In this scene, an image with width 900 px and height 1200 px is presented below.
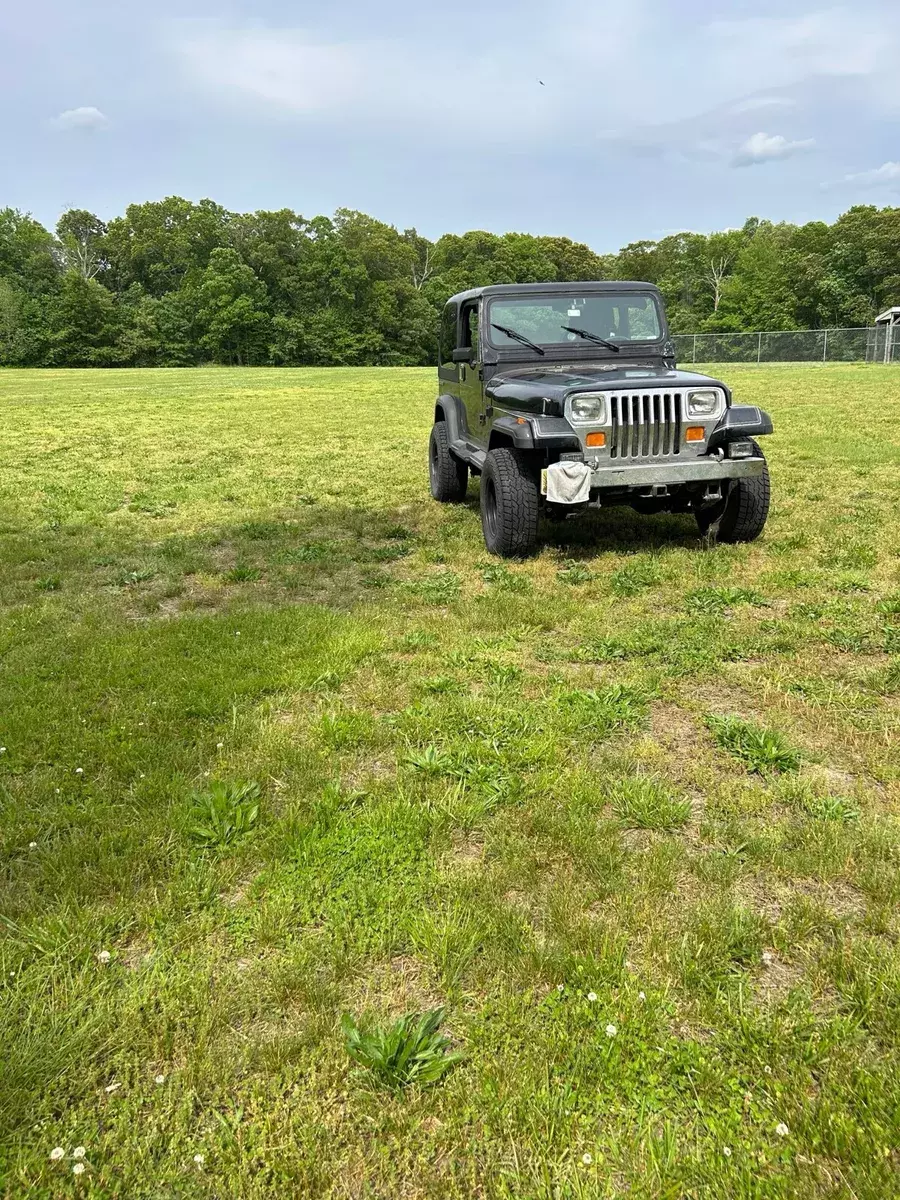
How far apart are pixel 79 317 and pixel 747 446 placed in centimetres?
6583

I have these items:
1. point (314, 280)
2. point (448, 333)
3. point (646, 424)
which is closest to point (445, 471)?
point (448, 333)

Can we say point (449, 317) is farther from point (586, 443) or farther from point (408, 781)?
point (408, 781)

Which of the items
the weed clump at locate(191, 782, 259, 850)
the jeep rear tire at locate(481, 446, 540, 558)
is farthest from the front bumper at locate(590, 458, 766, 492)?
the weed clump at locate(191, 782, 259, 850)

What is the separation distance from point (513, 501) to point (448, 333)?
2.90m

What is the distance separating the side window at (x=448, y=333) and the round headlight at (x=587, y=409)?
7.78ft

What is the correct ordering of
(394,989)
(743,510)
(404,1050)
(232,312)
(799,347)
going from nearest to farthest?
(404,1050)
(394,989)
(743,510)
(799,347)
(232,312)

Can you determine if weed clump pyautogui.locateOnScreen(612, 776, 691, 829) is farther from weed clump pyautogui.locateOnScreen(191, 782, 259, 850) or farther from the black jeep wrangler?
the black jeep wrangler

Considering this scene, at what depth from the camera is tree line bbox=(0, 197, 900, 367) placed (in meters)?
58.7

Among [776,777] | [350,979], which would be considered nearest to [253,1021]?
[350,979]

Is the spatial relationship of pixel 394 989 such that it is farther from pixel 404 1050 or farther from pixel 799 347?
pixel 799 347

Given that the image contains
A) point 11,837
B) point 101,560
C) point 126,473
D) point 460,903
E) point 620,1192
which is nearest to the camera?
point 620,1192

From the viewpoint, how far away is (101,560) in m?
6.32

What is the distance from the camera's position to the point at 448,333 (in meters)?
7.68

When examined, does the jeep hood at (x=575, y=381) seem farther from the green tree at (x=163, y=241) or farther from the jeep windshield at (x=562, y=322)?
the green tree at (x=163, y=241)
